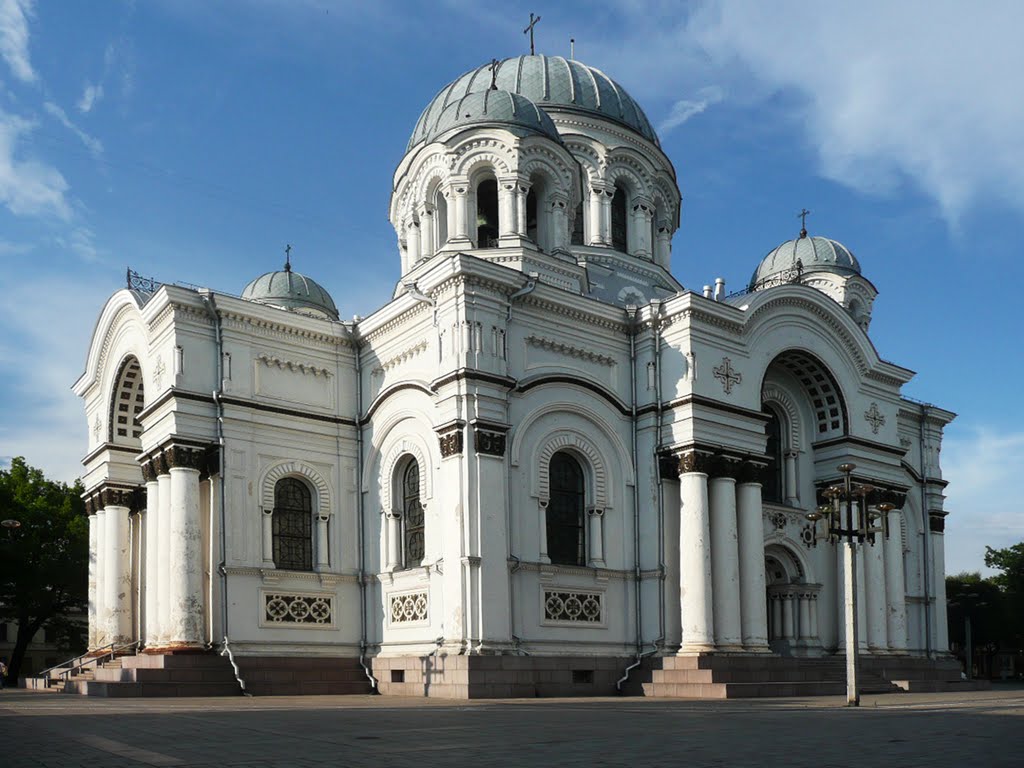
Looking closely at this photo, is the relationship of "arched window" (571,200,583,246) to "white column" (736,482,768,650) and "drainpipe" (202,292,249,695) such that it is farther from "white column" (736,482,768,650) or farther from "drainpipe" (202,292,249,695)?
"drainpipe" (202,292,249,695)

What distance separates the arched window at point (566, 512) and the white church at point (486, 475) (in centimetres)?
7

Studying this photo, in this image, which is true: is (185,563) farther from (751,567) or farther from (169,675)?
(751,567)

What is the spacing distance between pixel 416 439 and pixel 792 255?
19452mm

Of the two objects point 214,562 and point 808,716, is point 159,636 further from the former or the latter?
point 808,716

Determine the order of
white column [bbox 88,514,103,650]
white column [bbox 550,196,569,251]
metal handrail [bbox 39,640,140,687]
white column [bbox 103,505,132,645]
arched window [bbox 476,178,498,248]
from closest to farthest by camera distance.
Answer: metal handrail [bbox 39,640,140,687] → white column [bbox 103,505,132,645] → white column [bbox 88,514,103,650] → white column [bbox 550,196,569,251] → arched window [bbox 476,178,498,248]

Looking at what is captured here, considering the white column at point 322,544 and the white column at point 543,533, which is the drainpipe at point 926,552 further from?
the white column at point 322,544

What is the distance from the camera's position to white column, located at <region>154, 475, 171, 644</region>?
24.4m

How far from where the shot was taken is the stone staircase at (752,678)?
2327 cm

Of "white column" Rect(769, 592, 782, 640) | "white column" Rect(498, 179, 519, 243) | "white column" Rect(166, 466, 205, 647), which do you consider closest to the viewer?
"white column" Rect(166, 466, 205, 647)

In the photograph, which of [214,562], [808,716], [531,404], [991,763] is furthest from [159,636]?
[991,763]

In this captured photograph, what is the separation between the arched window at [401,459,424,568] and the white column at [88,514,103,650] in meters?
9.06

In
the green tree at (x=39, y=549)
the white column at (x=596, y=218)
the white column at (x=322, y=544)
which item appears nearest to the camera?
the white column at (x=322, y=544)

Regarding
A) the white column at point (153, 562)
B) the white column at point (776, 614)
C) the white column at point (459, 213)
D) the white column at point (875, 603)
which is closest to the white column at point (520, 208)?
the white column at point (459, 213)

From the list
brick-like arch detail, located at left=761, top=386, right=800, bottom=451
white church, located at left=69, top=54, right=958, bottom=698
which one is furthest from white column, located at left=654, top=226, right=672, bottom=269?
brick-like arch detail, located at left=761, top=386, right=800, bottom=451
